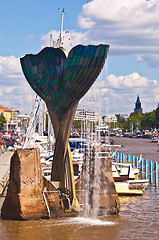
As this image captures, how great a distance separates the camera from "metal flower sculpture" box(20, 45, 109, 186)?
18.6 m

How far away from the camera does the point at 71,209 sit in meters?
19.7

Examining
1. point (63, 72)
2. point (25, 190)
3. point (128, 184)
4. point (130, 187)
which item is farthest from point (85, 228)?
point (130, 187)

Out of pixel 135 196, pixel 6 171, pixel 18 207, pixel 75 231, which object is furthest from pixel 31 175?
pixel 6 171

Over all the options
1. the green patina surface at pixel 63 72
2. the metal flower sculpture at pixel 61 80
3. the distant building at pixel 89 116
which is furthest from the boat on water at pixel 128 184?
the green patina surface at pixel 63 72

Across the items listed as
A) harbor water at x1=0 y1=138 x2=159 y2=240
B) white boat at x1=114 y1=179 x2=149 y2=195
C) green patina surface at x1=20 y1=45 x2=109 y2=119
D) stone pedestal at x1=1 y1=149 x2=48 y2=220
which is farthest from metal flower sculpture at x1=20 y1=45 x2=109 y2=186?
white boat at x1=114 y1=179 x2=149 y2=195

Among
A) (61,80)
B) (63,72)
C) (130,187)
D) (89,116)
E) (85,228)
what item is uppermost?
(63,72)

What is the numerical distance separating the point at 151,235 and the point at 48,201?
4.24 m

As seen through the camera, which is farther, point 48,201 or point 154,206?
point 154,206

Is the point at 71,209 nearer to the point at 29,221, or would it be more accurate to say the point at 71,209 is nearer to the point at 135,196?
the point at 29,221

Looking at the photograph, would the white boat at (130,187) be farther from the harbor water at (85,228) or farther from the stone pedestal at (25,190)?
the stone pedestal at (25,190)

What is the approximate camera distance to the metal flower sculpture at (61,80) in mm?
18578

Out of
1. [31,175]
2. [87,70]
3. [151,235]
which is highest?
[87,70]

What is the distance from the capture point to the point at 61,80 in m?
19.4

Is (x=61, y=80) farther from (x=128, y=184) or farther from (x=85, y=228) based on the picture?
(x=128, y=184)
